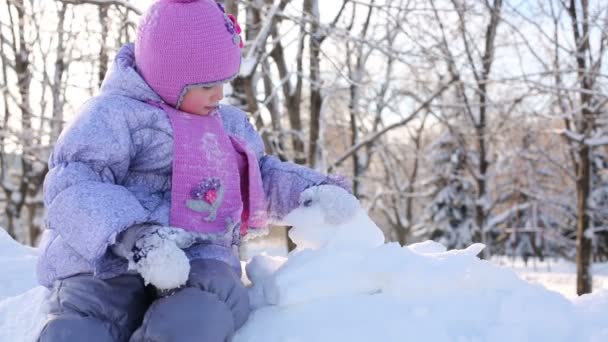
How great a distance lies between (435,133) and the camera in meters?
26.0

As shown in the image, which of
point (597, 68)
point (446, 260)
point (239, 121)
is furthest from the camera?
point (597, 68)

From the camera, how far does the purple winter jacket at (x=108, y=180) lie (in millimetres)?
1760

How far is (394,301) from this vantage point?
198cm

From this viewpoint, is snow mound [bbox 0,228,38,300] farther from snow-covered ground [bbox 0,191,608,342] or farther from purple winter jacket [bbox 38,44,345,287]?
purple winter jacket [bbox 38,44,345,287]

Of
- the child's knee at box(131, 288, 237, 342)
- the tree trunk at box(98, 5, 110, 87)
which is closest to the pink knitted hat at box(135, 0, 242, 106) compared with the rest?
the child's knee at box(131, 288, 237, 342)

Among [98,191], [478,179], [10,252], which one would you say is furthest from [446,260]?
[478,179]

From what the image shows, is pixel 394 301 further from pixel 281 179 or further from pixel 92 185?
pixel 92 185

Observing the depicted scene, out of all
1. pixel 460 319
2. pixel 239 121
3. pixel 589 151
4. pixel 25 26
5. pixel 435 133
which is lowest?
pixel 435 133

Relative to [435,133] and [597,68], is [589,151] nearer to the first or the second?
[597,68]

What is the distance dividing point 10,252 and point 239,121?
2.33 meters

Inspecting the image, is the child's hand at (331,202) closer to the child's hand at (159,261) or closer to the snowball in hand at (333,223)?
the snowball in hand at (333,223)

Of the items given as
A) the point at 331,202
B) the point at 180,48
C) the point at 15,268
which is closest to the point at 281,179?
the point at 331,202

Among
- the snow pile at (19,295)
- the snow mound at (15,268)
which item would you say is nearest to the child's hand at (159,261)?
the snow pile at (19,295)

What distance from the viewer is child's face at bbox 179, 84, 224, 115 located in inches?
86.6
